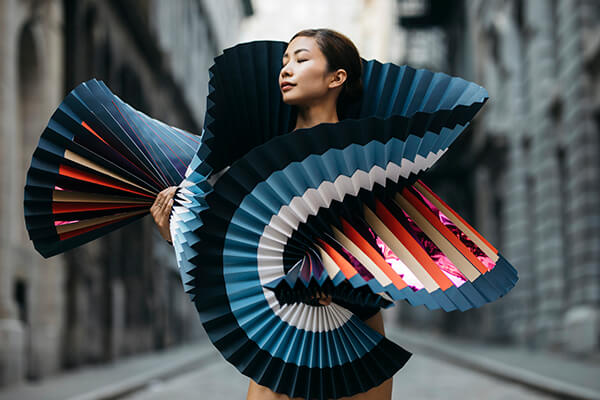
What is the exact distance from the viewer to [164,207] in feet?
9.77

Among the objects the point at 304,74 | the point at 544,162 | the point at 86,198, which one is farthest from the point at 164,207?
the point at 544,162

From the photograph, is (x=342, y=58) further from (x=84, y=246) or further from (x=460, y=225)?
(x=84, y=246)

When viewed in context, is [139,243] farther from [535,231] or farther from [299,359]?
[299,359]

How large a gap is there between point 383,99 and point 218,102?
65 centimetres

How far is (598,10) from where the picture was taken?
57.1 feet

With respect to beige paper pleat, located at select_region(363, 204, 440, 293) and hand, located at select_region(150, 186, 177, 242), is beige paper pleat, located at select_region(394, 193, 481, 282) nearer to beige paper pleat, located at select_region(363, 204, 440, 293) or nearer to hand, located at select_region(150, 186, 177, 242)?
beige paper pleat, located at select_region(363, 204, 440, 293)

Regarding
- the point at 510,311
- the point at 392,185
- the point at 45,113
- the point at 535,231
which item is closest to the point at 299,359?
the point at 392,185

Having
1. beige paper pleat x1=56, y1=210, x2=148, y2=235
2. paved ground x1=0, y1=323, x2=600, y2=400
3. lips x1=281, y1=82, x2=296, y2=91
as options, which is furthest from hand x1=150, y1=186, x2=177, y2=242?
paved ground x1=0, y1=323, x2=600, y2=400

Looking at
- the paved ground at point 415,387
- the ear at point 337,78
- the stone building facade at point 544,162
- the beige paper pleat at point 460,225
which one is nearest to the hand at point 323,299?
the beige paper pleat at point 460,225

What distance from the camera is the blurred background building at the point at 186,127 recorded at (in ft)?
47.5

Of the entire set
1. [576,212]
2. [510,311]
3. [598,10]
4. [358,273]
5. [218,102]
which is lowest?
[510,311]

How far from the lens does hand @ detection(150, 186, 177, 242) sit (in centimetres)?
296

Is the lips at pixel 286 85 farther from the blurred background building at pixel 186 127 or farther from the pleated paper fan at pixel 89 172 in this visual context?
the blurred background building at pixel 186 127

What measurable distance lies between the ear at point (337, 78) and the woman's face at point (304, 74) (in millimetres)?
18
